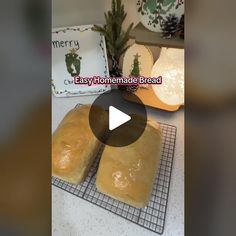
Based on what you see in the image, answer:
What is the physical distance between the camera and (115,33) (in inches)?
18.9

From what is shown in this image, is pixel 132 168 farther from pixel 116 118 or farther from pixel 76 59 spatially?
pixel 76 59

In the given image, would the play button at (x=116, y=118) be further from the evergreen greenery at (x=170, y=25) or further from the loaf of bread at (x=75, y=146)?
the evergreen greenery at (x=170, y=25)

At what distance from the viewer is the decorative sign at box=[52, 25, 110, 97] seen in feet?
1.57

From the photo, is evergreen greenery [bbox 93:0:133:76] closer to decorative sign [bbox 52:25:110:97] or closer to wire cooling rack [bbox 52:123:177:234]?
decorative sign [bbox 52:25:110:97]

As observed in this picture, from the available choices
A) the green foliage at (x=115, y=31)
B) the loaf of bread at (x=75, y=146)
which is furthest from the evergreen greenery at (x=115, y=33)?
the loaf of bread at (x=75, y=146)

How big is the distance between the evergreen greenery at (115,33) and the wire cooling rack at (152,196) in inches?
6.6

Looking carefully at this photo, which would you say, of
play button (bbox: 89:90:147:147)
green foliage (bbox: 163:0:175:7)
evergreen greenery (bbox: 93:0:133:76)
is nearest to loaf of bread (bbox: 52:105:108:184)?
play button (bbox: 89:90:147:147)

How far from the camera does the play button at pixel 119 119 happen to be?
47 cm

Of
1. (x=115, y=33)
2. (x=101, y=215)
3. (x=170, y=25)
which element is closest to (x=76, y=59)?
(x=115, y=33)

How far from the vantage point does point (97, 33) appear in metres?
0.50

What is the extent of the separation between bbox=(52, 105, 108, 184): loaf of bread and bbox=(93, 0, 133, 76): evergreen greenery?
0.37ft

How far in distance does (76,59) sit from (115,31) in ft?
0.32
